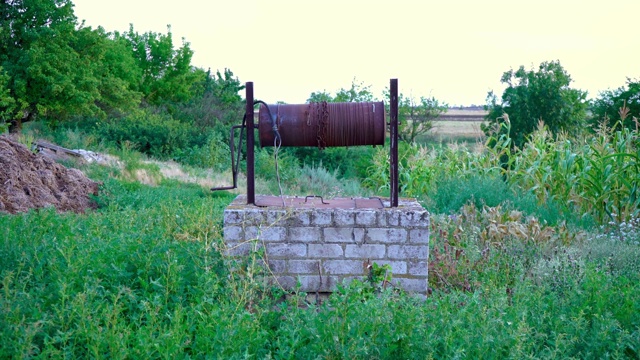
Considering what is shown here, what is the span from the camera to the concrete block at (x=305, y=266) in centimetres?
525

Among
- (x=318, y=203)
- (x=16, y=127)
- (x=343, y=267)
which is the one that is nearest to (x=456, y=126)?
(x=16, y=127)

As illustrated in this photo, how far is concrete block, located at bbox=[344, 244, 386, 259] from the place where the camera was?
17.1 feet

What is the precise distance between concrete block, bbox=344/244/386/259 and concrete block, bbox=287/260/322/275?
0.85ft

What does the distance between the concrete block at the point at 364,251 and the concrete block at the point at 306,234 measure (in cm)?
26

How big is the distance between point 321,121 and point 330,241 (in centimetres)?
103

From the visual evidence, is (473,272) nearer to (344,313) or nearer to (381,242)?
(381,242)

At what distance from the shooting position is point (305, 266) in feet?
17.2

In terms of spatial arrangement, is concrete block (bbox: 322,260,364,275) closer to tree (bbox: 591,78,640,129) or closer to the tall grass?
the tall grass

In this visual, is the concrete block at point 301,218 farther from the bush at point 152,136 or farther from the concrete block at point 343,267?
the bush at point 152,136

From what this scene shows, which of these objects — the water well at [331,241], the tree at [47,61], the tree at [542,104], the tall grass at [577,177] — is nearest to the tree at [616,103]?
the tree at [542,104]

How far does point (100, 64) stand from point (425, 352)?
2126cm

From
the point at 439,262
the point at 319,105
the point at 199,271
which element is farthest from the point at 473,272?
the point at 199,271

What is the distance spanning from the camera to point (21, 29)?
65.5ft

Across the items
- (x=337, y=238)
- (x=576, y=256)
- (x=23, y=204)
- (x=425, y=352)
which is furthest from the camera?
(x=23, y=204)
